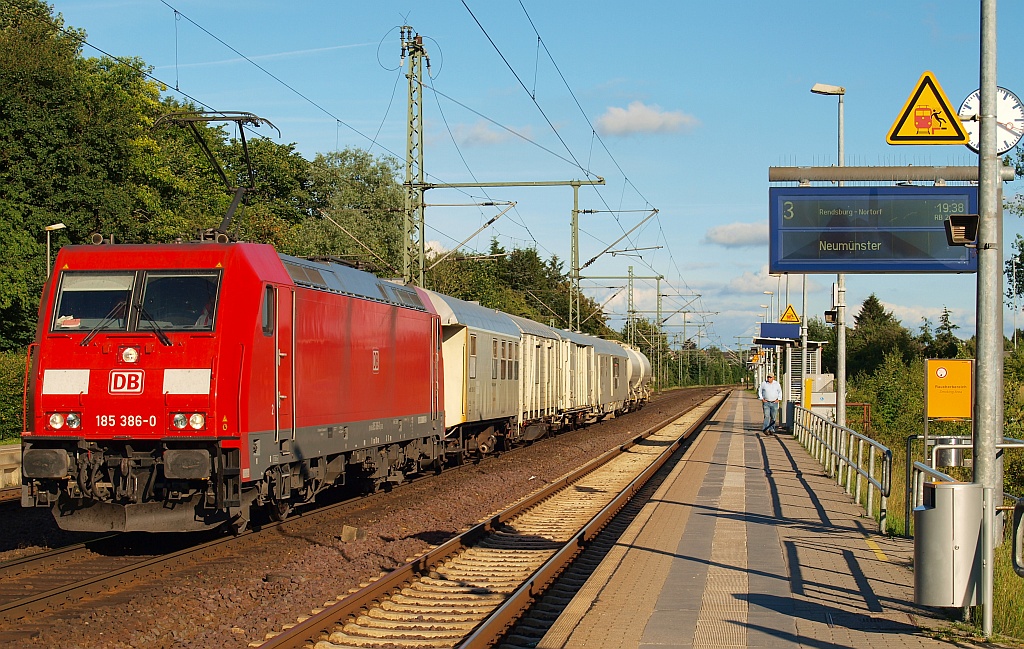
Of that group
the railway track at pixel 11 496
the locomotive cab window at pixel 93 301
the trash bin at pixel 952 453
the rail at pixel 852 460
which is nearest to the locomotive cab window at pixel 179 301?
the locomotive cab window at pixel 93 301

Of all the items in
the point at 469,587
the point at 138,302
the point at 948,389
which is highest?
the point at 138,302

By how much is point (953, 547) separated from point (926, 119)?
6007mm

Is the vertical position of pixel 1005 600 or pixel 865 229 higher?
pixel 865 229

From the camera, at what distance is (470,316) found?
22.5 m

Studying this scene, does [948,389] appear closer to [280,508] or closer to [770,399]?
[280,508]

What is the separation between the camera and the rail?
12.9 meters

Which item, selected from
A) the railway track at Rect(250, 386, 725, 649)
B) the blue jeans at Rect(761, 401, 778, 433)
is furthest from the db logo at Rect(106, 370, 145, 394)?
the blue jeans at Rect(761, 401, 778, 433)

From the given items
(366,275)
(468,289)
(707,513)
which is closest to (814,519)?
(707,513)

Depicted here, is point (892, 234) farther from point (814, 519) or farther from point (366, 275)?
point (366, 275)

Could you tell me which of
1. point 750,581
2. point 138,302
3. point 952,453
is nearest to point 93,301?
point 138,302

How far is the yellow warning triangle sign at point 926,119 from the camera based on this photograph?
38.0ft

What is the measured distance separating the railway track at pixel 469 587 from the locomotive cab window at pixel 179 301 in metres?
3.50

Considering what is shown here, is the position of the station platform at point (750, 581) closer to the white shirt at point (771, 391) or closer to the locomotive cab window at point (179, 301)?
the locomotive cab window at point (179, 301)

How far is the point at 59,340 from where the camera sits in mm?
11430
